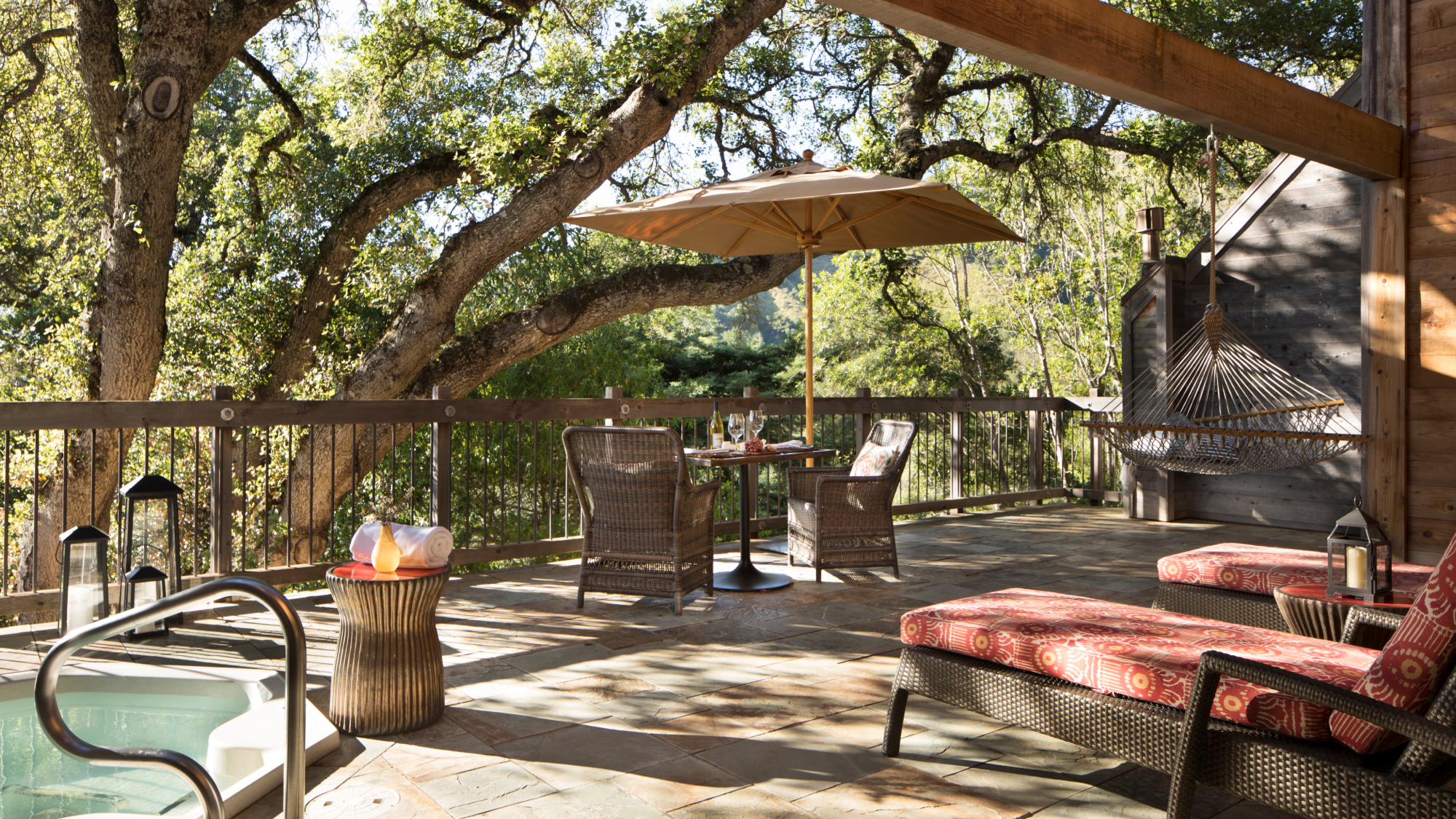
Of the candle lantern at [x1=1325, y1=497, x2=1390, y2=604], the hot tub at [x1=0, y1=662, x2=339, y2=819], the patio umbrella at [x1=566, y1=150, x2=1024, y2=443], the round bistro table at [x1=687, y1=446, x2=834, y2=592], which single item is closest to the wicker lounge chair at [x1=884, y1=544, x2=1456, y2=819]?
the candle lantern at [x1=1325, y1=497, x2=1390, y2=604]

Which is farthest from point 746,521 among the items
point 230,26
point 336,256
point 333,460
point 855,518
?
point 336,256

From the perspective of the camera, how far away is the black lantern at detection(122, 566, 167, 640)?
364 centimetres

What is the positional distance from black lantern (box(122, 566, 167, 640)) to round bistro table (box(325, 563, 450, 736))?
4.32 ft

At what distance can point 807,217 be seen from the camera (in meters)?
5.45

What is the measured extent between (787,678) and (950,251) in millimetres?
15348

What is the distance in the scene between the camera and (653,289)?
9.41m

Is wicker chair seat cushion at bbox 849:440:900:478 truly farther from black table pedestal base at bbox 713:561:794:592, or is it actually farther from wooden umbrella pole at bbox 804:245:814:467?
black table pedestal base at bbox 713:561:794:592

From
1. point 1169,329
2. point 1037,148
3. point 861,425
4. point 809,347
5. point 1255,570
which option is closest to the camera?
point 1255,570

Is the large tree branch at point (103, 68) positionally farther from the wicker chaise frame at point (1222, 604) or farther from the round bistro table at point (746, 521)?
the wicker chaise frame at point (1222, 604)

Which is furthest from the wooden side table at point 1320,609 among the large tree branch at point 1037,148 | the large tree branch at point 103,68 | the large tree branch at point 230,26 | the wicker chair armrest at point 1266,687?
the large tree branch at point 103,68

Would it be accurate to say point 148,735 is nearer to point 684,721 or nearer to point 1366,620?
point 684,721

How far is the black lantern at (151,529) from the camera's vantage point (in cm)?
372

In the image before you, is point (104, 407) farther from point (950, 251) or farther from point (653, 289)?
point (950, 251)

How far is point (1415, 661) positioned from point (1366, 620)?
28.8 inches
